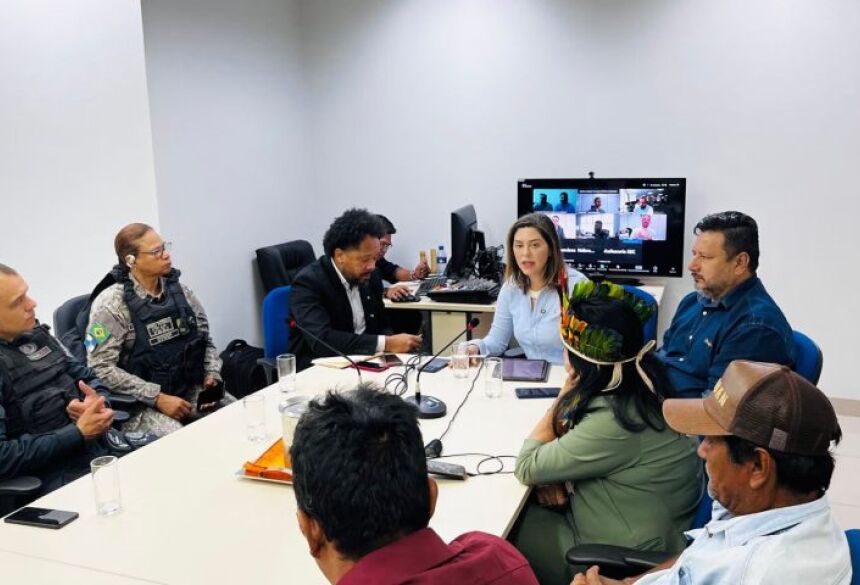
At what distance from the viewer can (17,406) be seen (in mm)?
2287

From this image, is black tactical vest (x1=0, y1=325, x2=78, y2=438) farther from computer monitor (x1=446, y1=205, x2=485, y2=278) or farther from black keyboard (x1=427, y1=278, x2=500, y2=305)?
computer monitor (x1=446, y1=205, x2=485, y2=278)

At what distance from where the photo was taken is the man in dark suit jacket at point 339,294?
3.16 metres

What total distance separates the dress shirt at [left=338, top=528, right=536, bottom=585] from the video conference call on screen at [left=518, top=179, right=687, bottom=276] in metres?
3.47

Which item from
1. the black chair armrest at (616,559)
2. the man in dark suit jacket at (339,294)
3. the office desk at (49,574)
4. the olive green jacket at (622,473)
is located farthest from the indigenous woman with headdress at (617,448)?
the man in dark suit jacket at (339,294)

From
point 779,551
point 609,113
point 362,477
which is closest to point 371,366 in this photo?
point 362,477

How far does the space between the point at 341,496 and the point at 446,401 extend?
1.44 m

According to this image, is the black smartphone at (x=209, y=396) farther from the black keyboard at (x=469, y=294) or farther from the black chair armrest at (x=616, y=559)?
the black chair armrest at (x=616, y=559)

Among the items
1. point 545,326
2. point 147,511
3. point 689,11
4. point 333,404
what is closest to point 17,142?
point 147,511

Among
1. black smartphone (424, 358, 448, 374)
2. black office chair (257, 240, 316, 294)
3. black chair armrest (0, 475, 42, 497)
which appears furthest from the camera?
black office chair (257, 240, 316, 294)

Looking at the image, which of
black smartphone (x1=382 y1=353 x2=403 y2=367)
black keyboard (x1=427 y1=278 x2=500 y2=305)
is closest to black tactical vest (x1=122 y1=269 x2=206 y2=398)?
black smartphone (x1=382 y1=353 x2=403 y2=367)

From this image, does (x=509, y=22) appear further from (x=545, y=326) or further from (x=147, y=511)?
(x=147, y=511)

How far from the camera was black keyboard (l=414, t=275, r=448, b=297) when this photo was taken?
437 centimetres

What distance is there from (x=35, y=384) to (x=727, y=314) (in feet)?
7.99

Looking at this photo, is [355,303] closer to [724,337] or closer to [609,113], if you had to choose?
[724,337]
